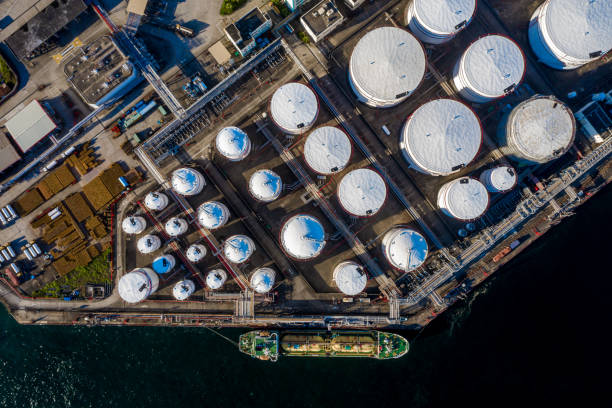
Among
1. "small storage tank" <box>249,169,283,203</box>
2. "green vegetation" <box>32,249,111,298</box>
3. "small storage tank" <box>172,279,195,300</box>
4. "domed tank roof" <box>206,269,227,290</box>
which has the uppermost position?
"green vegetation" <box>32,249,111,298</box>

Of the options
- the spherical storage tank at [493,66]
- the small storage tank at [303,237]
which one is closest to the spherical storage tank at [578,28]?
the spherical storage tank at [493,66]

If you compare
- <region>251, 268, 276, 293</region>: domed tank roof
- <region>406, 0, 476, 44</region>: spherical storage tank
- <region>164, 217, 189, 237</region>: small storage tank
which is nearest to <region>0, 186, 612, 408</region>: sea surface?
<region>251, 268, 276, 293</region>: domed tank roof

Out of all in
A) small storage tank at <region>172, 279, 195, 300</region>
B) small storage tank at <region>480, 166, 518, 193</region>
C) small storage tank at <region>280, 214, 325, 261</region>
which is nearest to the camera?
small storage tank at <region>280, 214, 325, 261</region>

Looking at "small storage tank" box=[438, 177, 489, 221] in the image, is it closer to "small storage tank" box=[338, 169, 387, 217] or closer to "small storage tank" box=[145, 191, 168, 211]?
"small storage tank" box=[338, 169, 387, 217]

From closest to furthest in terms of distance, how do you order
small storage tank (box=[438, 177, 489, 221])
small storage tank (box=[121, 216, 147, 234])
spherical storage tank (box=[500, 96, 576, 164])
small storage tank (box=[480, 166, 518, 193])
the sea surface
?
small storage tank (box=[438, 177, 489, 221]) < spherical storage tank (box=[500, 96, 576, 164]) < small storage tank (box=[480, 166, 518, 193]) < small storage tank (box=[121, 216, 147, 234]) < the sea surface

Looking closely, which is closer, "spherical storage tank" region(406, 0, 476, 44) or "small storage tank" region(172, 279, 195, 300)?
"spherical storage tank" region(406, 0, 476, 44)

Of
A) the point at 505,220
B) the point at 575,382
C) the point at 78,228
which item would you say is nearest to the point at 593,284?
the point at 575,382

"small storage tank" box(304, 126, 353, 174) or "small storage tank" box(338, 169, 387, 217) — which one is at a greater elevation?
"small storage tank" box(304, 126, 353, 174)
